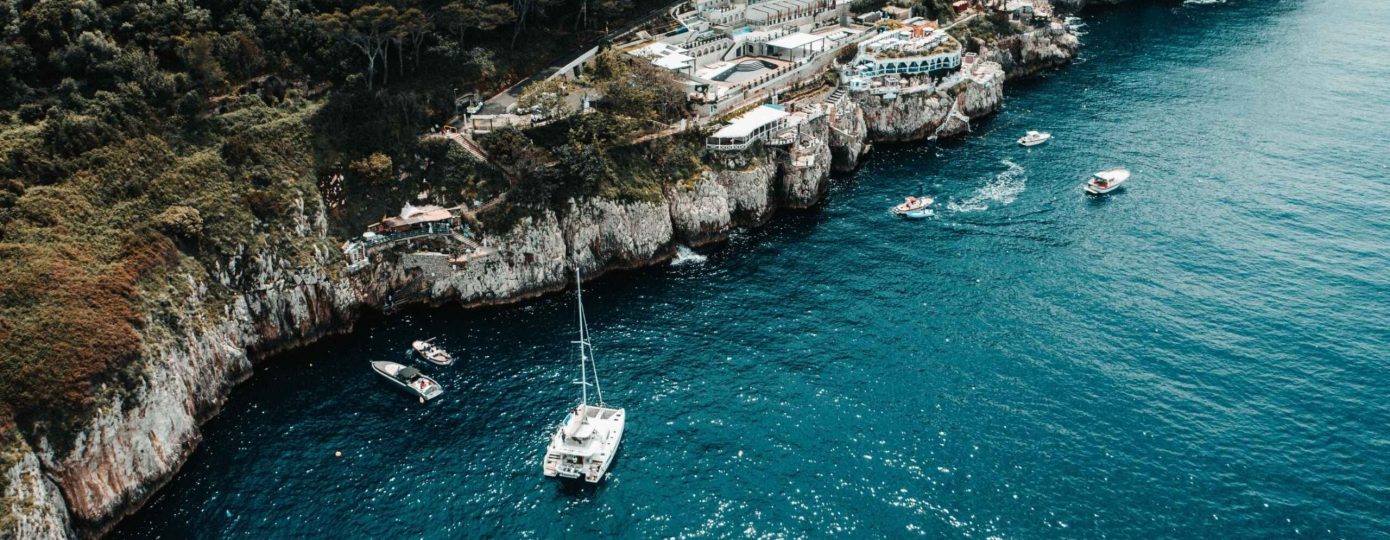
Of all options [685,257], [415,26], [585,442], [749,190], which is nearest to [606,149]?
[685,257]

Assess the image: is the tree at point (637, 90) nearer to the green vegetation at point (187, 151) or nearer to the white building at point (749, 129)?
the green vegetation at point (187, 151)

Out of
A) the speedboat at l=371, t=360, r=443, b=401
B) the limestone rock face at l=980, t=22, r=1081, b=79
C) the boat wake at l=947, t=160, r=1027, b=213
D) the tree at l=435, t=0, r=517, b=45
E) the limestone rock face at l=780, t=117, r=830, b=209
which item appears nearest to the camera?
the speedboat at l=371, t=360, r=443, b=401

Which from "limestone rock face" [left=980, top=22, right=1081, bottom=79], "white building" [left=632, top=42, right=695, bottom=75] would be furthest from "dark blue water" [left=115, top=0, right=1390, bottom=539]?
"limestone rock face" [left=980, top=22, right=1081, bottom=79]

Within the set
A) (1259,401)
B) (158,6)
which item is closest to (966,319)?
(1259,401)

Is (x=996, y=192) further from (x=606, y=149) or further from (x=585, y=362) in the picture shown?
(x=585, y=362)

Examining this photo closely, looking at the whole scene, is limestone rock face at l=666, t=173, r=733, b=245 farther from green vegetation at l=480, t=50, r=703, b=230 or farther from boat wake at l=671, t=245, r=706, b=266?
green vegetation at l=480, t=50, r=703, b=230
